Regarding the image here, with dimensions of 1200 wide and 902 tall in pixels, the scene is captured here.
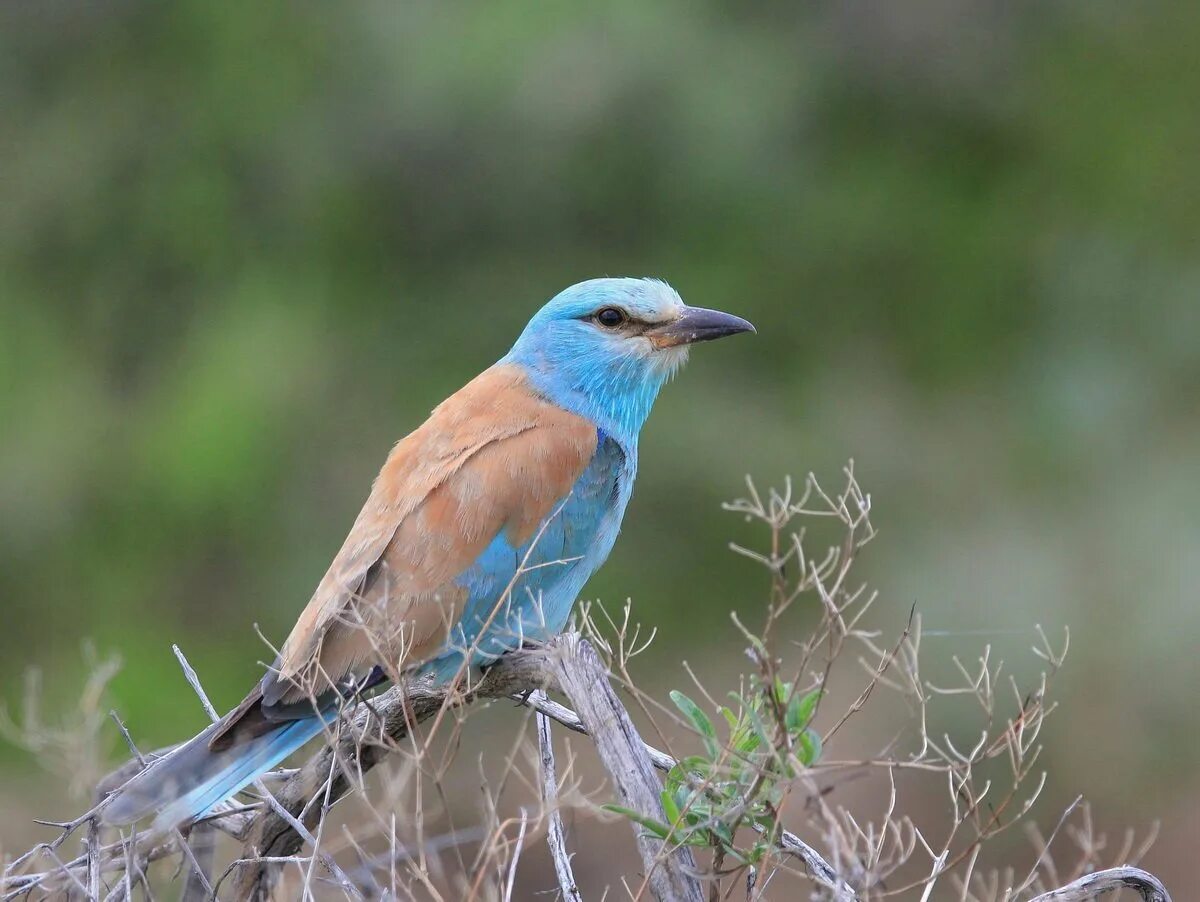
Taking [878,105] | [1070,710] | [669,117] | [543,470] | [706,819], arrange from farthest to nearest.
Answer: [878,105] < [669,117] < [1070,710] < [543,470] < [706,819]

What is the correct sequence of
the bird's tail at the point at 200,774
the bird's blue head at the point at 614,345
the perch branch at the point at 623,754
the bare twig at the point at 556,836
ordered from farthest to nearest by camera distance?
the bird's blue head at the point at 614,345 → the bird's tail at the point at 200,774 → the bare twig at the point at 556,836 → the perch branch at the point at 623,754

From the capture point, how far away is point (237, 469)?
7035 millimetres

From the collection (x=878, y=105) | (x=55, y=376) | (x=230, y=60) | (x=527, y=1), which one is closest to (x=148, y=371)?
(x=55, y=376)

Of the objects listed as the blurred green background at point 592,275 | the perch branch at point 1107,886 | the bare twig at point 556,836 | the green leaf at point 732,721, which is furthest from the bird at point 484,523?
the blurred green background at point 592,275

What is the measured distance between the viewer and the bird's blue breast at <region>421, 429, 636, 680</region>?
342 centimetres

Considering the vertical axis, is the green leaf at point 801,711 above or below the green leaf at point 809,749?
above

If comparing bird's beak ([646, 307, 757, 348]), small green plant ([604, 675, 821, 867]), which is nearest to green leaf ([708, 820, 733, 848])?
small green plant ([604, 675, 821, 867])

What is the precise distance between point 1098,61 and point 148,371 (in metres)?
5.49

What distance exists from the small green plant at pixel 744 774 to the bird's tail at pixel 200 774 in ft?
2.22

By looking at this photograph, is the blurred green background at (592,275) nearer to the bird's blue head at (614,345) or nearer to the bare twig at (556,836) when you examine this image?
the bird's blue head at (614,345)

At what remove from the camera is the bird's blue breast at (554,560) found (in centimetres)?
342

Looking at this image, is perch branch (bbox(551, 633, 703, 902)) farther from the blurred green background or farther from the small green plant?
the blurred green background

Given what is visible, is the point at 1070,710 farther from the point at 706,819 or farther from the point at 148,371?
the point at 706,819

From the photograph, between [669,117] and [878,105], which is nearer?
[669,117]
